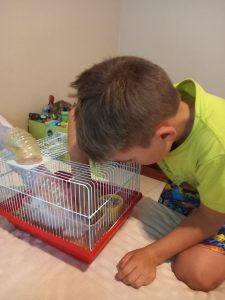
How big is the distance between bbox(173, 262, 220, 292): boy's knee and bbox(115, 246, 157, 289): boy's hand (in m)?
0.08

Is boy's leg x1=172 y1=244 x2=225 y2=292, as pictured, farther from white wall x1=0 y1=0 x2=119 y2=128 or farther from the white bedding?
white wall x1=0 y1=0 x2=119 y2=128

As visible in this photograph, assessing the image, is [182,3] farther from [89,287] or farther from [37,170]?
[89,287]

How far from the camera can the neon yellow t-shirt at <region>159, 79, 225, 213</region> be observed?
68 centimetres

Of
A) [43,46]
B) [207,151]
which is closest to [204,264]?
[207,151]

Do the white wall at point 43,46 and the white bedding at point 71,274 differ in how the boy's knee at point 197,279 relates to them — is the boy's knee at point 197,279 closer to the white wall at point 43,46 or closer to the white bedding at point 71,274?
the white bedding at point 71,274


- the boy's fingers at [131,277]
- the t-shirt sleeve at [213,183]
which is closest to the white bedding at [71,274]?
the boy's fingers at [131,277]

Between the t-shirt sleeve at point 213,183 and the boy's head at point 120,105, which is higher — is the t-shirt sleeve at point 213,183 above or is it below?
below

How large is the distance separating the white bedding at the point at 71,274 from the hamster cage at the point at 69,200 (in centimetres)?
3

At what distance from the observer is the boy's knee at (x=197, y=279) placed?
712 mm

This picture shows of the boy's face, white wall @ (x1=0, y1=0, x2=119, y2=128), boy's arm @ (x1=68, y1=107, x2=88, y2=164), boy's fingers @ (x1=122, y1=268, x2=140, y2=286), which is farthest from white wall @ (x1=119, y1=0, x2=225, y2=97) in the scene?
boy's fingers @ (x1=122, y1=268, x2=140, y2=286)

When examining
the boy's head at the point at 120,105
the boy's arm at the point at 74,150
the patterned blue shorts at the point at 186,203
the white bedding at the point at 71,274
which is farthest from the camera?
the boy's arm at the point at 74,150

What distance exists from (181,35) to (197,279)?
4.63 ft

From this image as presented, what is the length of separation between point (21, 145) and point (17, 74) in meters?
0.58

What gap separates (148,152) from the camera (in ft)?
2.12
